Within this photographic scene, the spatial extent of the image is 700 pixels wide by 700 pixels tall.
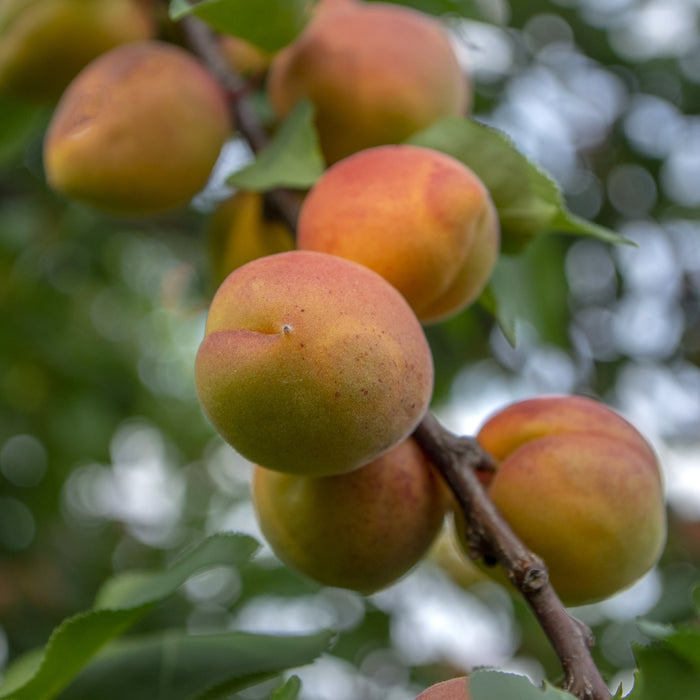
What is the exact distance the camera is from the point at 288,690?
64 cm

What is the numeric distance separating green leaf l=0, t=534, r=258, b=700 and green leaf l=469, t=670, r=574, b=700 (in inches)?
10.9

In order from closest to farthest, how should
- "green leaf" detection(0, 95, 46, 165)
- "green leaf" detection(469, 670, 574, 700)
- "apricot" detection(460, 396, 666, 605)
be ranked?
"green leaf" detection(469, 670, 574, 700), "apricot" detection(460, 396, 666, 605), "green leaf" detection(0, 95, 46, 165)

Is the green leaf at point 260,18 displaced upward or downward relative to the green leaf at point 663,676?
upward

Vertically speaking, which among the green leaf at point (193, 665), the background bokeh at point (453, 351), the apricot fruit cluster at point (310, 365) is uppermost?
the apricot fruit cluster at point (310, 365)

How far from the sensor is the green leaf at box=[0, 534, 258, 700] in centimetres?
75

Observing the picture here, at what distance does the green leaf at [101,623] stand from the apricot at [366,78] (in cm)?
48

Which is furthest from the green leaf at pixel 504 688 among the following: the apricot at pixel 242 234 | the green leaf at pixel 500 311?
the apricot at pixel 242 234

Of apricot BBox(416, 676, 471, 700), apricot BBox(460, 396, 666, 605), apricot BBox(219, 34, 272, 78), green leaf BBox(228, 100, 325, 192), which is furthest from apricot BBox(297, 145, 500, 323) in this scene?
apricot BBox(219, 34, 272, 78)

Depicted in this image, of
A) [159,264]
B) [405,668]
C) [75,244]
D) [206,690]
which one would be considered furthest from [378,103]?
[159,264]

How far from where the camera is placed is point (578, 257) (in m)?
2.04

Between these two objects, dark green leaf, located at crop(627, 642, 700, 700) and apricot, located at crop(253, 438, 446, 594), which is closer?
dark green leaf, located at crop(627, 642, 700, 700)

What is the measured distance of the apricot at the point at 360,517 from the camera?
2.42ft

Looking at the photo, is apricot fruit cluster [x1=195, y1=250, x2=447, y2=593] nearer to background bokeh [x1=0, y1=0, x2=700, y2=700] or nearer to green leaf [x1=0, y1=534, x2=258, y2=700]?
green leaf [x1=0, y1=534, x2=258, y2=700]

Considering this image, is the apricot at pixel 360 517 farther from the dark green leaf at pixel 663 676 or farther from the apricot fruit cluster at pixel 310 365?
the dark green leaf at pixel 663 676
